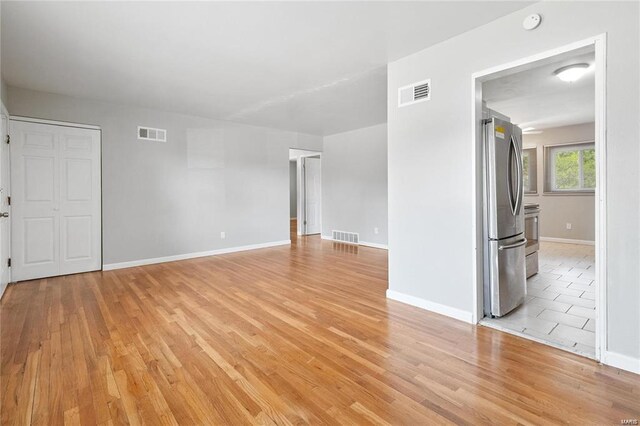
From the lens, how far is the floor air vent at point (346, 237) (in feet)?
24.2

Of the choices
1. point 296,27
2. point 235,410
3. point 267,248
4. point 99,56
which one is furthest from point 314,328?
point 267,248

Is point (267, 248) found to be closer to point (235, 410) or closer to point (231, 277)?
point (231, 277)

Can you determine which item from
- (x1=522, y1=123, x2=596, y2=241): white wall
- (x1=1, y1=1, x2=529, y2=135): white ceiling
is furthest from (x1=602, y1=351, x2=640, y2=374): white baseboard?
(x1=522, y1=123, x2=596, y2=241): white wall

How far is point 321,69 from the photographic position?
3684 mm

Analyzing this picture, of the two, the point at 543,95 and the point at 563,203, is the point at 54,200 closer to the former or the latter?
the point at 543,95

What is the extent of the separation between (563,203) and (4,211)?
34.1 feet

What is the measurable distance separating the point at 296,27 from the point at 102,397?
10.3 ft

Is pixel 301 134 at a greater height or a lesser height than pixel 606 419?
greater

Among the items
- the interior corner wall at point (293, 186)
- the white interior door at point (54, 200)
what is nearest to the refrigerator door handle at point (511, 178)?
the white interior door at point (54, 200)

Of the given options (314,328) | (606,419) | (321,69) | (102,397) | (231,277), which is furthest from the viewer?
(231,277)

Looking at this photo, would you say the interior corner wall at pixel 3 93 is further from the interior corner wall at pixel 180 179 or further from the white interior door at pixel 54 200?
the white interior door at pixel 54 200

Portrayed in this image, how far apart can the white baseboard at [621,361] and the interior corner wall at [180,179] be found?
5.80m

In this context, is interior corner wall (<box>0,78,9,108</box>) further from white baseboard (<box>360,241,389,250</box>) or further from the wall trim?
white baseboard (<box>360,241,389,250</box>)

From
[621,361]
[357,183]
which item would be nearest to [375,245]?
[357,183]
